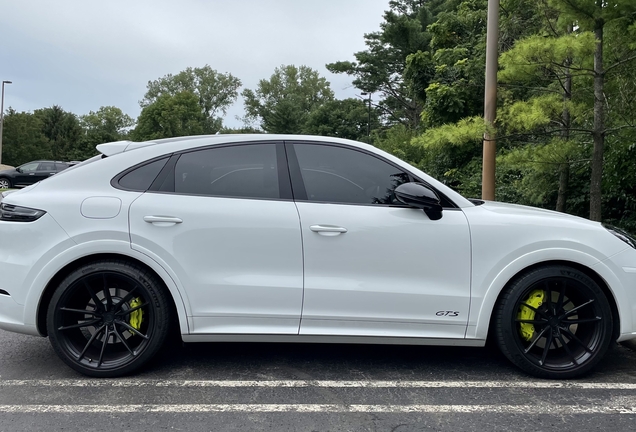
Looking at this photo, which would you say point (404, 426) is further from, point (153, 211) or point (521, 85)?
point (521, 85)

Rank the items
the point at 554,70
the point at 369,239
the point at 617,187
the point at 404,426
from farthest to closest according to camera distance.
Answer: the point at 617,187
the point at 554,70
the point at 369,239
the point at 404,426

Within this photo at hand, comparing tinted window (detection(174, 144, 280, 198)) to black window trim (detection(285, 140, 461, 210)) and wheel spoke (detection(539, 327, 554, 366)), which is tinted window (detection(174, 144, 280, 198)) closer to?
black window trim (detection(285, 140, 461, 210))

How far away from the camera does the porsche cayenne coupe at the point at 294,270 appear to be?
3.31m

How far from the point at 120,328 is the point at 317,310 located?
1.33m

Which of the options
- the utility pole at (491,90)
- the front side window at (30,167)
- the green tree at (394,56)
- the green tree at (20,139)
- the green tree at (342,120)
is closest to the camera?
the utility pole at (491,90)

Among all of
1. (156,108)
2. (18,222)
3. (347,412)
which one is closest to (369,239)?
(347,412)

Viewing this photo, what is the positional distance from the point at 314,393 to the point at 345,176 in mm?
1462

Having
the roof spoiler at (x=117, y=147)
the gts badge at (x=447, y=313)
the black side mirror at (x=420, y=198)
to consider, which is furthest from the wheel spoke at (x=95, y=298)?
the gts badge at (x=447, y=313)

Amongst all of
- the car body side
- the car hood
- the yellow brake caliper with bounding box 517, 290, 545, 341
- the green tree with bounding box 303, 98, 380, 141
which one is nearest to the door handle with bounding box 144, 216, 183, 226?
the car body side

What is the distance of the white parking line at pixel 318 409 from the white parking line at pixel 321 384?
0.29m

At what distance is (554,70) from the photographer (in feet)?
21.1

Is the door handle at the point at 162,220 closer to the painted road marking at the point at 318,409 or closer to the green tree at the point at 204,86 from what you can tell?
the painted road marking at the point at 318,409

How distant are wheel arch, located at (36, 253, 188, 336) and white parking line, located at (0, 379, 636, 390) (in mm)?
348

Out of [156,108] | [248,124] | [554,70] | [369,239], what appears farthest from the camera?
[248,124]
